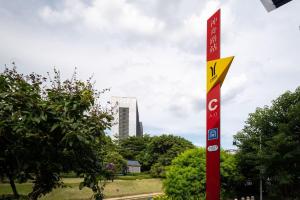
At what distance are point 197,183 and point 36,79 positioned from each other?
3288 cm

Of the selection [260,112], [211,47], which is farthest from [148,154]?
[211,47]

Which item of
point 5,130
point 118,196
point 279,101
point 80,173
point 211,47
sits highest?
point 279,101

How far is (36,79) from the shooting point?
7.50m

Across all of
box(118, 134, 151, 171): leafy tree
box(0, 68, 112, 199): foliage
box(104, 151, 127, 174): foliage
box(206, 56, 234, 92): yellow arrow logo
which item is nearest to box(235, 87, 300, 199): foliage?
box(104, 151, 127, 174): foliage

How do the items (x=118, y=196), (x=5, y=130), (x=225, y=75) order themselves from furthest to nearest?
(x=118, y=196) → (x=225, y=75) → (x=5, y=130)

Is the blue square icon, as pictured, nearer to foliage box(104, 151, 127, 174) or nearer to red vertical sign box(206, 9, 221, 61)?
red vertical sign box(206, 9, 221, 61)

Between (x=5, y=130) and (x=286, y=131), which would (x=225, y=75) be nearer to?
(x=5, y=130)

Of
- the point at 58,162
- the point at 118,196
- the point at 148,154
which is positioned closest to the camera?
the point at 58,162

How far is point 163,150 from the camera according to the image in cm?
8538

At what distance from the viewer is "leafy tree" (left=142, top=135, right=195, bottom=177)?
79406 mm

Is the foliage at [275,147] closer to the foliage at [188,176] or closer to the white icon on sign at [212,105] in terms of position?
the foliage at [188,176]

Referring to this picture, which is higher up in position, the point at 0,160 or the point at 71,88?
the point at 71,88

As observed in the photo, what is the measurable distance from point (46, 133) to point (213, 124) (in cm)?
506

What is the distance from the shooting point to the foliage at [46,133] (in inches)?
248
